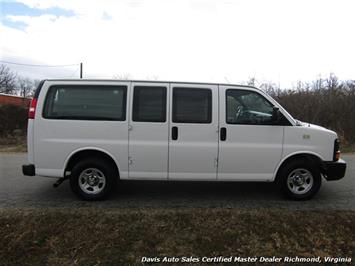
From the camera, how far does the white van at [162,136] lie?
5008 mm

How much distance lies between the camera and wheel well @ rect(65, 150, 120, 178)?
507 cm

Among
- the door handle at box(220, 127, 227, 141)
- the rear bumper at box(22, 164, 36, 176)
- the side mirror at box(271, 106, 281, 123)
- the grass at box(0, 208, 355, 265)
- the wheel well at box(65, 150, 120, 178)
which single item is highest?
the side mirror at box(271, 106, 281, 123)

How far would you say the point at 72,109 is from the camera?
5.04 metres

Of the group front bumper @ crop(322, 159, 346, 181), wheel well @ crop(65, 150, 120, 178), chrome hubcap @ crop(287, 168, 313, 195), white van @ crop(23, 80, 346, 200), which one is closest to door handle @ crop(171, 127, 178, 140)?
white van @ crop(23, 80, 346, 200)

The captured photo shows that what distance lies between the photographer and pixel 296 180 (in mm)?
5230

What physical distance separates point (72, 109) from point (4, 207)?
1.90 metres

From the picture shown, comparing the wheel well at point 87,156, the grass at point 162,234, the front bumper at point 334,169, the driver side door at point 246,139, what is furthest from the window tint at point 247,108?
the wheel well at point 87,156

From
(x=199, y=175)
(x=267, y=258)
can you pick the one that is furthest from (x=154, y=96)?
(x=267, y=258)

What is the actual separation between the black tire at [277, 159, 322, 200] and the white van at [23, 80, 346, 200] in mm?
22

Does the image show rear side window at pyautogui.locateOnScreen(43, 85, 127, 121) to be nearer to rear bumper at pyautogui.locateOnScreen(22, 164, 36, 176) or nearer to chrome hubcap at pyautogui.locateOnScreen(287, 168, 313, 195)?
rear bumper at pyautogui.locateOnScreen(22, 164, 36, 176)

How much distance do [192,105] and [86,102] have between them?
5.90 feet

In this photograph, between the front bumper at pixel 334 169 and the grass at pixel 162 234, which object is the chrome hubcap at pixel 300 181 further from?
the grass at pixel 162 234

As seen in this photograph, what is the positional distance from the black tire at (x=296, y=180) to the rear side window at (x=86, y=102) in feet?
9.58

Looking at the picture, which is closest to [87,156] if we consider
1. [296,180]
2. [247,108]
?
[247,108]
